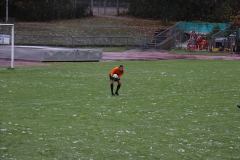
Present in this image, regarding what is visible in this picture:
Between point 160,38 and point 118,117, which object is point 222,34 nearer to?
point 160,38

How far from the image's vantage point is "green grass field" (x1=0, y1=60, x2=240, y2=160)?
1250 cm

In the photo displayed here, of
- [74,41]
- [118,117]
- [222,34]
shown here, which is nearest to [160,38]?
[222,34]

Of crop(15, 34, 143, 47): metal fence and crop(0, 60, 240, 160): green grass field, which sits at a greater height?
crop(15, 34, 143, 47): metal fence


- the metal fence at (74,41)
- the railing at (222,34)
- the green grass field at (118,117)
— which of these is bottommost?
the green grass field at (118,117)

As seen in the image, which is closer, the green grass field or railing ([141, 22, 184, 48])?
the green grass field

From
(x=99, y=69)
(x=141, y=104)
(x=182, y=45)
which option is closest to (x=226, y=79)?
(x=99, y=69)

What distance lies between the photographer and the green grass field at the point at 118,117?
12.5m

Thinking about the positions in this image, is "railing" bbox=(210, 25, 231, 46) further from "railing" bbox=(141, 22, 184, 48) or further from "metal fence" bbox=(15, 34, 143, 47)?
"metal fence" bbox=(15, 34, 143, 47)

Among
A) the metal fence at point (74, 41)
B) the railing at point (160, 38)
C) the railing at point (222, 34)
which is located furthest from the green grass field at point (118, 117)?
the railing at point (160, 38)

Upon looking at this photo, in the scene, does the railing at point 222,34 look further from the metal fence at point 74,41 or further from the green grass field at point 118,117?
the green grass field at point 118,117

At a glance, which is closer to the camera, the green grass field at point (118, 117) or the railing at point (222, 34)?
the green grass field at point (118, 117)

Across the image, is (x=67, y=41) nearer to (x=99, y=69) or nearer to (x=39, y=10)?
(x=39, y=10)

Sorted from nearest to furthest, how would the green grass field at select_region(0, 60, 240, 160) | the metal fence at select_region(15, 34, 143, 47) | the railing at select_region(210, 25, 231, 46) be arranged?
the green grass field at select_region(0, 60, 240, 160), the metal fence at select_region(15, 34, 143, 47), the railing at select_region(210, 25, 231, 46)

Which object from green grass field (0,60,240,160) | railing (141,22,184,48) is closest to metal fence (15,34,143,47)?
railing (141,22,184,48)
